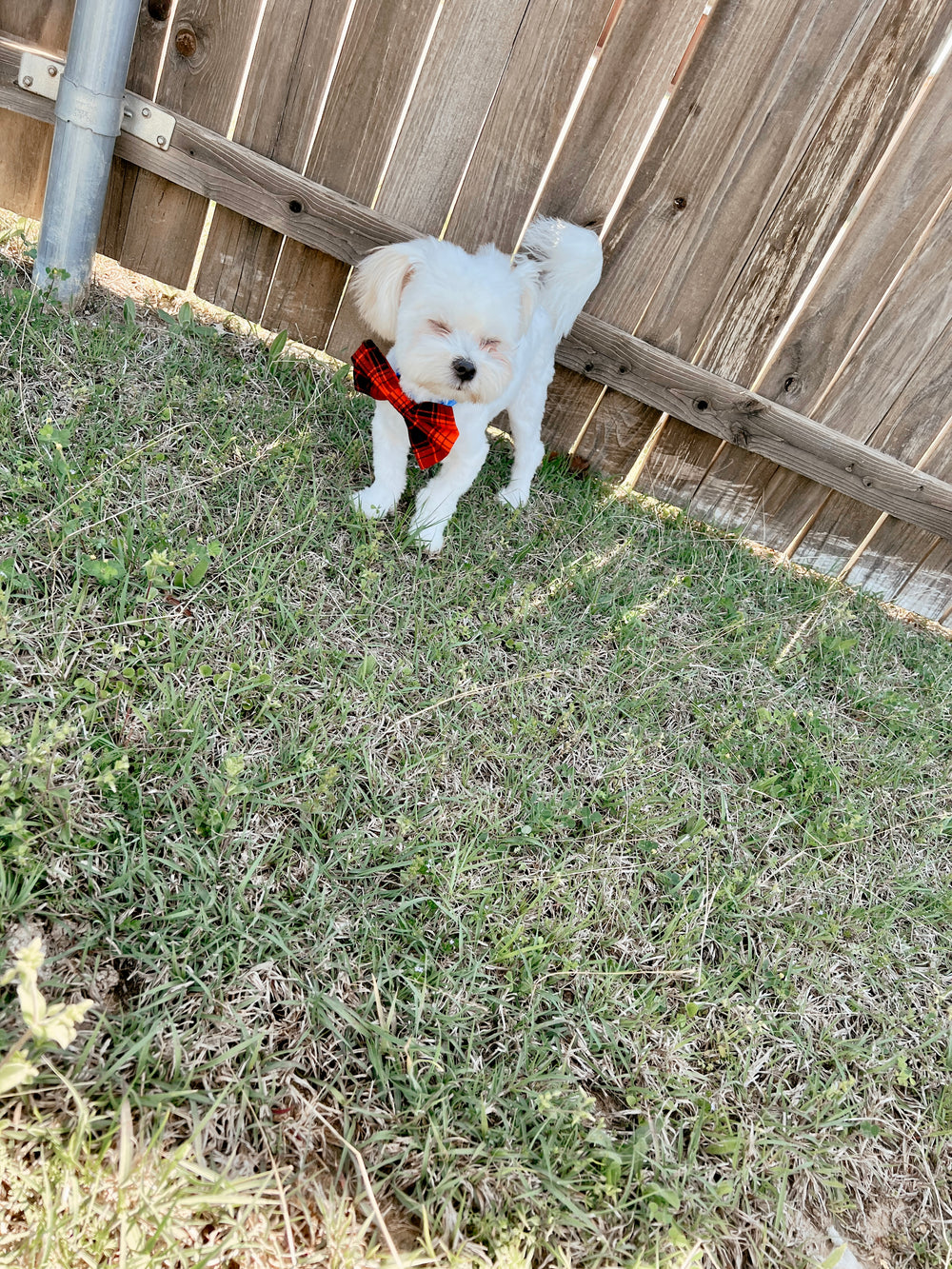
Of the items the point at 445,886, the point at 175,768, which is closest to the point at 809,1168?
the point at 445,886

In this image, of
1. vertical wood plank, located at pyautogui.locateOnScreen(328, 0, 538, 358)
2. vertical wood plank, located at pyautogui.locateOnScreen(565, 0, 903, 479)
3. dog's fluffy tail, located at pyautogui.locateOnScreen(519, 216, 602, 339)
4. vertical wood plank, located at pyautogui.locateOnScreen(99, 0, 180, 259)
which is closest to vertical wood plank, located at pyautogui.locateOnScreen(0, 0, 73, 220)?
vertical wood plank, located at pyautogui.locateOnScreen(99, 0, 180, 259)

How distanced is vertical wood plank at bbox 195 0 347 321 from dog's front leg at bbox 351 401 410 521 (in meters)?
1.13

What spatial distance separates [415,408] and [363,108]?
4.33ft

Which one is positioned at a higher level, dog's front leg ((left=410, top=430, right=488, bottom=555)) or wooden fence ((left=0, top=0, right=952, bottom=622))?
wooden fence ((left=0, top=0, right=952, bottom=622))

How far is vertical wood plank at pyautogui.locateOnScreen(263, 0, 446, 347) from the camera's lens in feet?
9.32

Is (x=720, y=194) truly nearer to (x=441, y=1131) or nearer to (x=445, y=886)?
(x=445, y=886)

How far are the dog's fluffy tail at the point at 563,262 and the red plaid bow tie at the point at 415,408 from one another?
759 millimetres

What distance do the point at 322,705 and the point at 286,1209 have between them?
1.09m

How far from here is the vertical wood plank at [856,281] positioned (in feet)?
Answer: 9.50

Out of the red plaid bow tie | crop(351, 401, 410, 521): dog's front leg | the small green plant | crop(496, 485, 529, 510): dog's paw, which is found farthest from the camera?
crop(496, 485, 529, 510): dog's paw

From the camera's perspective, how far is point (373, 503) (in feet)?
8.75

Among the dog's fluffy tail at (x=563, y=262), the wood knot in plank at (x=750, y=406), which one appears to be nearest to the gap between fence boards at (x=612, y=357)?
the wood knot in plank at (x=750, y=406)

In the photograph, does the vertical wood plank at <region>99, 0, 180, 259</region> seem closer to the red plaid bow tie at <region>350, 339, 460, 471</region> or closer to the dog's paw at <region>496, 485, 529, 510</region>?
the red plaid bow tie at <region>350, 339, 460, 471</region>

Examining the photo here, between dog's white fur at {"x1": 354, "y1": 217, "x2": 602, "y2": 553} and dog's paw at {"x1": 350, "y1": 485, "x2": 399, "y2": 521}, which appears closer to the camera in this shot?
dog's white fur at {"x1": 354, "y1": 217, "x2": 602, "y2": 553}
